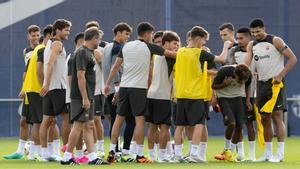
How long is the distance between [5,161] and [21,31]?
5.94 metres

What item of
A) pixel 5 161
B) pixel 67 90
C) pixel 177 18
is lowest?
pixel 5 161

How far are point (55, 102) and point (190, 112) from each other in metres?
1.75

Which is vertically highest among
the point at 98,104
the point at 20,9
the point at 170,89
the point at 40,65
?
the point at 20,9

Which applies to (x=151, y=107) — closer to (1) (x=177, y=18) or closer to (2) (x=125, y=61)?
(2) (x=125, y=61)

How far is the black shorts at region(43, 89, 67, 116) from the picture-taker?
47.2ft

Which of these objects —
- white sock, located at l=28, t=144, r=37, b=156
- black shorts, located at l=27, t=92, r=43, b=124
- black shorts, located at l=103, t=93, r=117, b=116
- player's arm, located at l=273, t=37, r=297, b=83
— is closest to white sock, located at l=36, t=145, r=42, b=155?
white sock, located at l=28, t=144, r=37, b=156

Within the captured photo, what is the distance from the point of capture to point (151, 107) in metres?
14.7

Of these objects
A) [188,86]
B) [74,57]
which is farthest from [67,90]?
[188,86]

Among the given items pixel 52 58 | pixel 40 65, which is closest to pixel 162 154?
pixel 52 58

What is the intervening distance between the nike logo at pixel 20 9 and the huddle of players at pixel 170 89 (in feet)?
17.2

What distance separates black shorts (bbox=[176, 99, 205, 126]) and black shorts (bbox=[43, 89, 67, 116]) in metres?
1.49

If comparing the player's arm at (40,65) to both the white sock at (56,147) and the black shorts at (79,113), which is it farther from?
the black shorts at (79,113)

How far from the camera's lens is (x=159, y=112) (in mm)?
14555

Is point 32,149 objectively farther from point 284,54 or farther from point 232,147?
point 284,54
